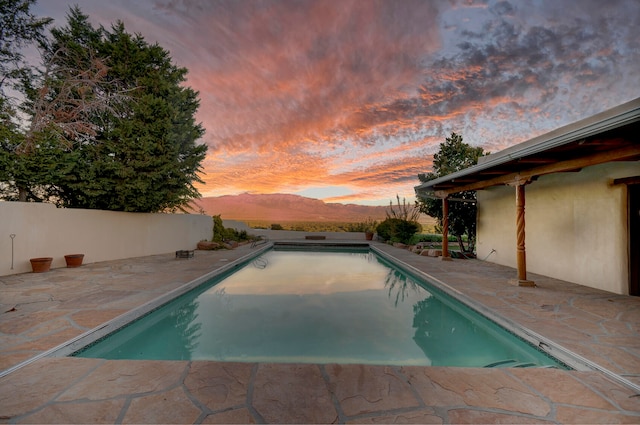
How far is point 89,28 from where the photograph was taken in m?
Answer: 9.36

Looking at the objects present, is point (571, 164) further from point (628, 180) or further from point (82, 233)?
point (82, 233)

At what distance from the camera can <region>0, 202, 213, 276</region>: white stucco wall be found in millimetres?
6762

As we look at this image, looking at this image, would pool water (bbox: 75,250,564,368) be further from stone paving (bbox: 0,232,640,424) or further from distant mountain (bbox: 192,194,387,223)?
distant mountain (bbox: 192,194,387,223)

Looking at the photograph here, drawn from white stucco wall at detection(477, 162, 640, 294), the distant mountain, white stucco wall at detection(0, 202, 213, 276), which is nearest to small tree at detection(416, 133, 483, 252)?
white stucco wall at detection(477, 162, 640, 294)

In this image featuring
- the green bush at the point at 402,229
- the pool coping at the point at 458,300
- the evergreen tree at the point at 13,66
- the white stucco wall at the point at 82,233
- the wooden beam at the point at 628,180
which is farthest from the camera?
the green bush at the point at 402,229

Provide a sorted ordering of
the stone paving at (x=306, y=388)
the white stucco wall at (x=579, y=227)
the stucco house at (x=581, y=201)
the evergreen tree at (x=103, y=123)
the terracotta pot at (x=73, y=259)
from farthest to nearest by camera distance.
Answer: the evergreen tree at (x=103, y=123)
the terracotta pot at (x=73, y=259)
the white stucco wall at (x=579, y=227)
the stucco house at (x=581, y=201)
the stone paving at (x=306, y=388)

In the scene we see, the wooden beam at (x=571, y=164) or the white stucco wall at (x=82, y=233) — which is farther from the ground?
the wooden beam at (x=571, y=164)

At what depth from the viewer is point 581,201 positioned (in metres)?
5.99

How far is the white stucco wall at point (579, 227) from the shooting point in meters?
5.26

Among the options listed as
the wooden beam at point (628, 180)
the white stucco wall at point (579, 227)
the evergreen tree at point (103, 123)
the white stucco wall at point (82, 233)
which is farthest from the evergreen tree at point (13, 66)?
the wooden beam at point (628, 180)

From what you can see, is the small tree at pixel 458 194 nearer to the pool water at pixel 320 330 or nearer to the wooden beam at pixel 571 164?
the wooden beam at pixel 571 164

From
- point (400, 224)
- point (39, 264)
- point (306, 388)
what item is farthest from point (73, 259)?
point (400, 224)

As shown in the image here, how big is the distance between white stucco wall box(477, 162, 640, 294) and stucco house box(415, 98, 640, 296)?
2cm

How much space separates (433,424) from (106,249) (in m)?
10.5
